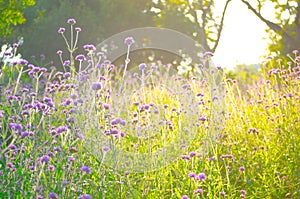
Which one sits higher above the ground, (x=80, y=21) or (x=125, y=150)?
(x=80, y=21)

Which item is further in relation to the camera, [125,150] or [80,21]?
[80,21]

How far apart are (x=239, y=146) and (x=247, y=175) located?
54 cm

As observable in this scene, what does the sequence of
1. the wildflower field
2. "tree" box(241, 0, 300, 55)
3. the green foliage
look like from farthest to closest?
the green foliage, "tree" box(241, 0, 300, 55), the wildflower field

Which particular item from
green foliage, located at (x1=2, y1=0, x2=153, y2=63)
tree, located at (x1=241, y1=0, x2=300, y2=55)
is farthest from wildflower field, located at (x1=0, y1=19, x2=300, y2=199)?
green foliage, located at (x1=2, y1=0, x2=153, y2=63)

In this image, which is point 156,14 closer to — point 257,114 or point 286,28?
point 286,28

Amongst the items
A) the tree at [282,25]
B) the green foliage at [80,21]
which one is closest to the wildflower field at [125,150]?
the tree at [282,25]

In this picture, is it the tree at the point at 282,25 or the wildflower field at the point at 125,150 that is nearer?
the wildflower field at the point at 125,150

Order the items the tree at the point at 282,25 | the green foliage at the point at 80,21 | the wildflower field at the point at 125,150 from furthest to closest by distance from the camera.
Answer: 1. the green foliage at the point at 80,21
2. the tree at the point at 282,25
3. the wildflower field at the point at 125,150

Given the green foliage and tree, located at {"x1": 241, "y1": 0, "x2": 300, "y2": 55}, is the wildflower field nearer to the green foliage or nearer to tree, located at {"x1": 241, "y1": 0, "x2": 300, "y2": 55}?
tree, located at {"x1": 241, "y1": 0, "x2": 300, "y2": 55}

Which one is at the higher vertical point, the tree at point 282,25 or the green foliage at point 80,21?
the green foliage at point 80,21

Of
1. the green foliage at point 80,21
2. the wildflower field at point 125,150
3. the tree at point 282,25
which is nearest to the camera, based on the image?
the wildflower field at point 125,150

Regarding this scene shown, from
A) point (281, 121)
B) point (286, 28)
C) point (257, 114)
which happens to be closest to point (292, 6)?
point (286, 28)

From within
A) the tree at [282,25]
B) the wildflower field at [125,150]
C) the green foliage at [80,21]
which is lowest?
the wildflower field at [125,150]

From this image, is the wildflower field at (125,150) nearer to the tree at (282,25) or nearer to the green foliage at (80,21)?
the tree at (282,25)
